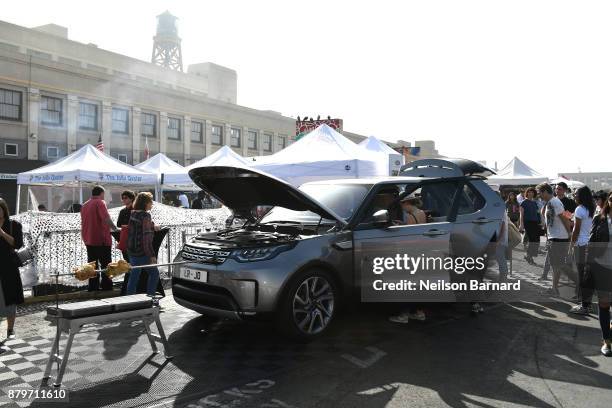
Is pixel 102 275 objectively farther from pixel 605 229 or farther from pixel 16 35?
pixel 16 35

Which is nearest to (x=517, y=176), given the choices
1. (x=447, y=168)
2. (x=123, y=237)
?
(x=447, y=168)

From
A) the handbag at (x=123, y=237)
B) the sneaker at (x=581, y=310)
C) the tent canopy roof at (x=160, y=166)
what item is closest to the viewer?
the sneaker at (x=581, y=310)

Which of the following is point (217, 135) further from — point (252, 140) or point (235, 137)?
point (252, 140)

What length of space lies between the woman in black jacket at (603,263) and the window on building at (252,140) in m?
43.7

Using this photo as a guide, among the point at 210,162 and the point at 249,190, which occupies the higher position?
Result: the point at 210,162

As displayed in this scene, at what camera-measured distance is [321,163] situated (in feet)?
37.3

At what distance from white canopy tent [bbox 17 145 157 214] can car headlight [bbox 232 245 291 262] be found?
1173cm

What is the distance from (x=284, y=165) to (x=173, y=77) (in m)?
55.2

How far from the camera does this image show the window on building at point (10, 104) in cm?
2884

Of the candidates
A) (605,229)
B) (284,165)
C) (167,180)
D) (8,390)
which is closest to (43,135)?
(167,180)

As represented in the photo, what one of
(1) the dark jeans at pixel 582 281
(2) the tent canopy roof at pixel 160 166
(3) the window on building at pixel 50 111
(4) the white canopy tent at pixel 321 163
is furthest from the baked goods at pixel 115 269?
(3) the window on building at pixel 50 111

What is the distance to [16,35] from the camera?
4359 centimetres

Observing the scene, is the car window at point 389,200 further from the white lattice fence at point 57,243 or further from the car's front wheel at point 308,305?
the white lattice fence at point 57,243

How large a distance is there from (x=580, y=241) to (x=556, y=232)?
1099 mm
